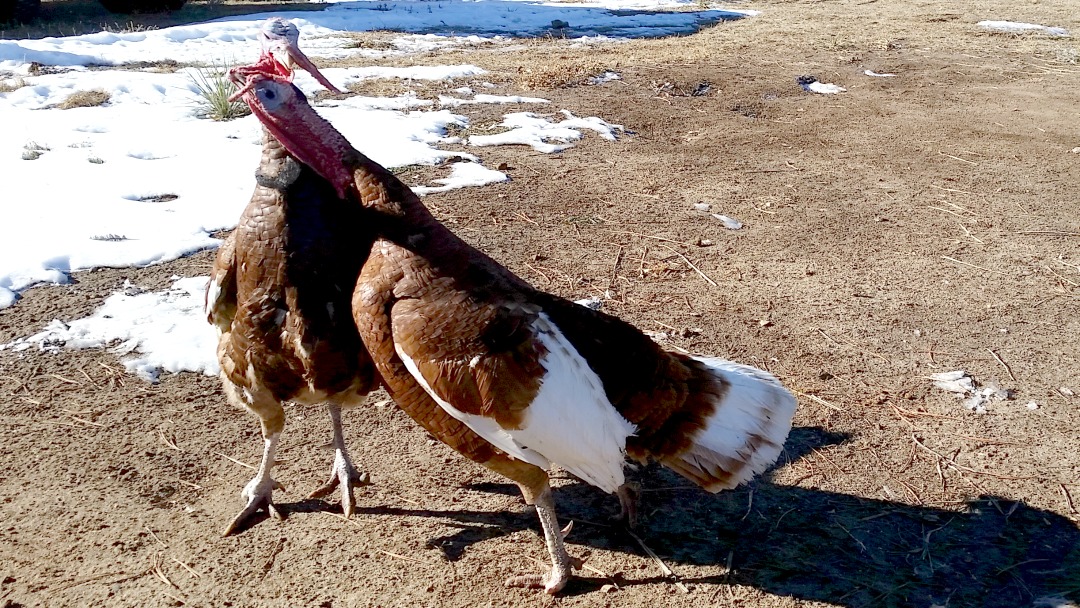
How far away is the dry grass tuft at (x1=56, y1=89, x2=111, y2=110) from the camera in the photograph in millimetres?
8328

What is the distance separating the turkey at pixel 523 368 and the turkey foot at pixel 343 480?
849mm

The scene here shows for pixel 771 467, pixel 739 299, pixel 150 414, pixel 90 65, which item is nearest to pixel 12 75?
pixel 90 65

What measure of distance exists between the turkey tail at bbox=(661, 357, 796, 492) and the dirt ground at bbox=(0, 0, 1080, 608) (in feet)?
1.22

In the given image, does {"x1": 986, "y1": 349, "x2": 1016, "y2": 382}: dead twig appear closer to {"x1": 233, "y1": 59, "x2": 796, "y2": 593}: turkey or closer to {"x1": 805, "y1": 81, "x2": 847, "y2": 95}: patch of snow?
{"x1": 233, "y1": 59, "x2": 796, "y2": 593}: turkey

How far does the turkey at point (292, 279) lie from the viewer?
2906mm

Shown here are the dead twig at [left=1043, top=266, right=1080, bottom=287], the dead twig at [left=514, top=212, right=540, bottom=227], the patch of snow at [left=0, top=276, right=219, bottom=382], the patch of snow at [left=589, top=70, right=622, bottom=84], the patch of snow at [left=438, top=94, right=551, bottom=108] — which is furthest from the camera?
the patch of snow at [left=589, top=70, right=622, bottom=84]

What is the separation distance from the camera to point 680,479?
3.67 m


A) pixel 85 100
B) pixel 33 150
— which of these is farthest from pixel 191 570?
pixel 85 100

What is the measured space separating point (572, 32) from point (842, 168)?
332 inches

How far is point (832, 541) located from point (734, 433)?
642mm

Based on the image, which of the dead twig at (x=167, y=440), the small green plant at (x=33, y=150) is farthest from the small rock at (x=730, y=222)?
the small green plant at (x=33, y=150)

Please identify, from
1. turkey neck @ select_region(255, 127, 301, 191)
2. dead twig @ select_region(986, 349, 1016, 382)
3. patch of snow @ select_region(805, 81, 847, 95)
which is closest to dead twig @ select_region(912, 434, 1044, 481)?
dead twig @ select_region(986, 349, 1016, 382)

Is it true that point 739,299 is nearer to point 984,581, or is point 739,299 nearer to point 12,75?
point 984,581

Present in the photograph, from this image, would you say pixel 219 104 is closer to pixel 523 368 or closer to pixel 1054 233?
pixel 523 368
